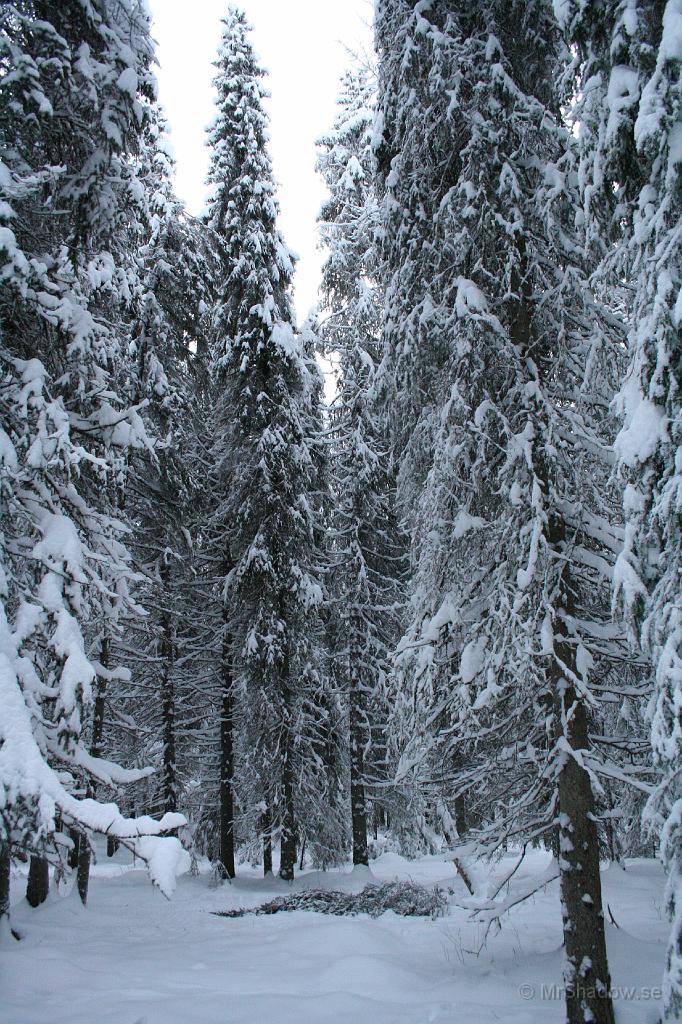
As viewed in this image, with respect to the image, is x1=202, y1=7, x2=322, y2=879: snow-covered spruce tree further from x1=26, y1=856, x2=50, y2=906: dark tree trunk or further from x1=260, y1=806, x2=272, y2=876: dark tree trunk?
x1=26, y1=856, x2=50, y2=906: dark tree trunk

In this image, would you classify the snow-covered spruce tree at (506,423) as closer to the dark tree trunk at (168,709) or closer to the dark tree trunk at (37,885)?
the dark tree trunk at (37,885)

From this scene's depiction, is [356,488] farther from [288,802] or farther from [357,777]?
[288,802]

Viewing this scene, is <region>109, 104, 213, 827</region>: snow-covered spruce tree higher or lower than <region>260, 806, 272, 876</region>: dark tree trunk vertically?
higher

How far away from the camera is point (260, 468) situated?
1469 cm

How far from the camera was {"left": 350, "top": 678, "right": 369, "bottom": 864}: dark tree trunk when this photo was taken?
15.1m

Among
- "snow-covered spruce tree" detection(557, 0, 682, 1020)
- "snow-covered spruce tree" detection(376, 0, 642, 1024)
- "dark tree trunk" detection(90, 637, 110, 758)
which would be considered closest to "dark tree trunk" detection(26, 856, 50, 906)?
"dark tree trunk" detection(90, 637, 110, 758)

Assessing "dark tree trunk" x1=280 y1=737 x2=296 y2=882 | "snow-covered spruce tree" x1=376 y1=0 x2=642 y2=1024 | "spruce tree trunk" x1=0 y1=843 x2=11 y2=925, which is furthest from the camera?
"dark tree trunk" x1=280 y1=737 x2=296 y2=882

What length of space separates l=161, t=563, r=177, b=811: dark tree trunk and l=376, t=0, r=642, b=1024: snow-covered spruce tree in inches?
332

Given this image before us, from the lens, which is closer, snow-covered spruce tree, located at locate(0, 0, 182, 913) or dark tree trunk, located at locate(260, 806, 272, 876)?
snow-covered spruce tree, located at locate(0, 0, 182, 913)

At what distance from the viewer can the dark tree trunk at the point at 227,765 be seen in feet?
49.4

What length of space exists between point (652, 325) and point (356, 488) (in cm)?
1193

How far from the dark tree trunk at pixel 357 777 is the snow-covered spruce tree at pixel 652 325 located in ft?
37.9

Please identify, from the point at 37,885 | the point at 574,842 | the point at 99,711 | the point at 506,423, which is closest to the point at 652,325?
the point at 506,423

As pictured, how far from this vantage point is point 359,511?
16297 mm
